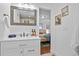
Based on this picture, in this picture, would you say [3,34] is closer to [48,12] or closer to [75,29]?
[48,12]

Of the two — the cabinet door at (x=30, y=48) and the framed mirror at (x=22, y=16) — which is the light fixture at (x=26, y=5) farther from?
the cabinet door at (x=30, y=48)

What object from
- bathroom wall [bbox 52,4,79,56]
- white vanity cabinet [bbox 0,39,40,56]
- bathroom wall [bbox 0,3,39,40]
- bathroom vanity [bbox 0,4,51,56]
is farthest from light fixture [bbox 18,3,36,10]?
white vanity cabinet [bbox 0,39,40,56]

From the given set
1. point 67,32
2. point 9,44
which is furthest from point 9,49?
point 67,32

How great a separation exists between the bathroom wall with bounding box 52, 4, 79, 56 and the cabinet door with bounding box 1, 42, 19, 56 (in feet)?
1.49

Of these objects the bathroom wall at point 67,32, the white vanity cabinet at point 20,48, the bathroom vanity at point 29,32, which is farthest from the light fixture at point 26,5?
the white vanity cabinet at point 20,48

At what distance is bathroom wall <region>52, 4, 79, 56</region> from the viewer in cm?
162

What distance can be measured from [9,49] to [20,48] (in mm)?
125

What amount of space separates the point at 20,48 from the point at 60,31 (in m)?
0.51

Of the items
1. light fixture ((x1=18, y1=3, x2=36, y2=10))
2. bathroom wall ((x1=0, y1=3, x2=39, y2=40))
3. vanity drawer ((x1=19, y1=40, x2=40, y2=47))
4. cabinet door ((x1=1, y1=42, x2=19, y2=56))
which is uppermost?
light fixture ((x1=18, y1=3, x2=36, y2=10))

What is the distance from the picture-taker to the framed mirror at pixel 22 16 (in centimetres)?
162

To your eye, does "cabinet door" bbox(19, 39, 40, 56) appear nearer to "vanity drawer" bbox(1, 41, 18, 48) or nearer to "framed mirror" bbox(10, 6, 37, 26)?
"vanity drawer" bbox(1, 41, 18, 48)

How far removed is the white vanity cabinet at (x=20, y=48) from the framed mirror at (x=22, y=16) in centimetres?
22

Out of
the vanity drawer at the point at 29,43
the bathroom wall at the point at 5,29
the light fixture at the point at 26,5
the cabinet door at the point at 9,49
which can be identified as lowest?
the cabinet door at the point at 9,49

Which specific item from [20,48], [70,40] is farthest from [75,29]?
[20,48]
